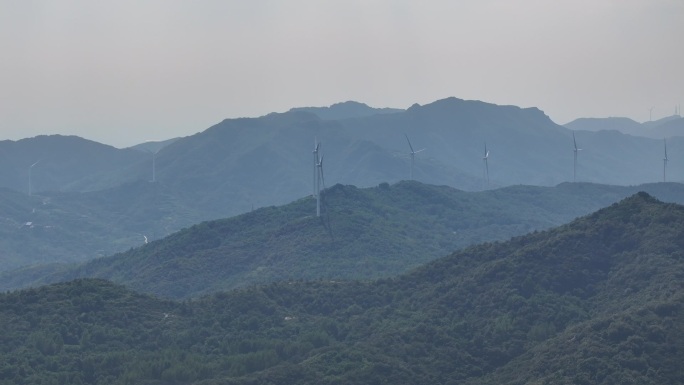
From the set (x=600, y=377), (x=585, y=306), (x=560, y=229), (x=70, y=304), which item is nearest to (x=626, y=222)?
(x=560, y=229)

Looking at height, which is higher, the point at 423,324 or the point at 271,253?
the point at 271,253

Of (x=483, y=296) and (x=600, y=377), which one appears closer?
(x=600, y=377)

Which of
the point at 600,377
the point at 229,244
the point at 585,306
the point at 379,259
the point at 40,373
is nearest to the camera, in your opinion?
the point at 600,377

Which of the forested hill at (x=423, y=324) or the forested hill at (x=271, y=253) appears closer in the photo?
the forested hill at (x=423, y=324)

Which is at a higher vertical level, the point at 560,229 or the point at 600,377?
the point at 560,229

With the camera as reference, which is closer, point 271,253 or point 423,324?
point 423,324

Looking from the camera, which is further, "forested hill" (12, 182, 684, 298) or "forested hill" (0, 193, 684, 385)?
"forested hill" (12, 182, 684, 298)

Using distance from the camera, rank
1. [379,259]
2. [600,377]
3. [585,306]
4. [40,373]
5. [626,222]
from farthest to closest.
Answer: [379,259] < [626,222] < [585,306] < [40,373] < [600,377]

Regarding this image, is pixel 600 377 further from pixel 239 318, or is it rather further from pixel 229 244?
pixel 229 244
